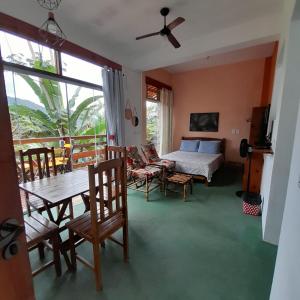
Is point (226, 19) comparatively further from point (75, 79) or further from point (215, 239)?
point (215, 239)

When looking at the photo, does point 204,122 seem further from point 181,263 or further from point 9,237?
point 9,237

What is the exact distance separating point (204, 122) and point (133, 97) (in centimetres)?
244

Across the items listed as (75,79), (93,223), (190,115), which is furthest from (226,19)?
(93,223)

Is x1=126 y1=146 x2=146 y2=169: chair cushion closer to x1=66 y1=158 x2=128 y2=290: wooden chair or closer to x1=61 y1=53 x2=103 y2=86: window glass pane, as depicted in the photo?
x1=61 y1=53 x2=103 y2=86: window glass pane

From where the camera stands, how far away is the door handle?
0.50 m

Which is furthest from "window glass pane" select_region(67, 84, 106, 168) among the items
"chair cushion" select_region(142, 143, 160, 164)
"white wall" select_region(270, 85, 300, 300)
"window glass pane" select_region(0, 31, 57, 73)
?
"white wall" select_region(270, 85, 300, 300)

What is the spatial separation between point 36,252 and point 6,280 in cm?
176

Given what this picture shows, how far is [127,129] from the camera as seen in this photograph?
14.2 ft

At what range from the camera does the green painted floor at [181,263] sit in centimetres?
146

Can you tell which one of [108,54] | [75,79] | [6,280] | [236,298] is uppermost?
[108,54]

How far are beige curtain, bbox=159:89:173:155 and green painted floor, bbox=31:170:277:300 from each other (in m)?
3.19

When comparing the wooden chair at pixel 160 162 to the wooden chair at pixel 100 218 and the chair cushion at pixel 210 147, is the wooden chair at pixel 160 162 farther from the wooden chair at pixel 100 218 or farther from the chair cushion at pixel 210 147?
the wooden chair at pixel 100 218

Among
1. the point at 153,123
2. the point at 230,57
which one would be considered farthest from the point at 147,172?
the point at 230,57

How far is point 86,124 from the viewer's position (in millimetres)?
3770
